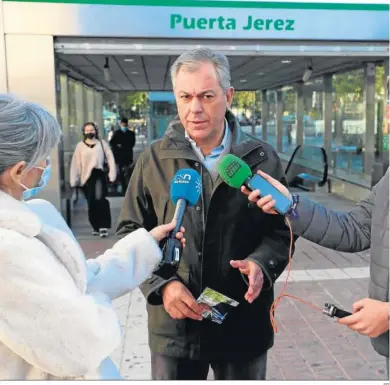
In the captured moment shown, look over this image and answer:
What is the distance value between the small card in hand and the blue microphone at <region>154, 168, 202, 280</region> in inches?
7.2

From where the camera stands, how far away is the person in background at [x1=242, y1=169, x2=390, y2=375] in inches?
69.6

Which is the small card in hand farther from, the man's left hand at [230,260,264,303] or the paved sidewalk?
the paved sidewalk

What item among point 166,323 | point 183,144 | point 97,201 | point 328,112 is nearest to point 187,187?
point 183,144

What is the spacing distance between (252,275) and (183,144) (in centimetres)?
61

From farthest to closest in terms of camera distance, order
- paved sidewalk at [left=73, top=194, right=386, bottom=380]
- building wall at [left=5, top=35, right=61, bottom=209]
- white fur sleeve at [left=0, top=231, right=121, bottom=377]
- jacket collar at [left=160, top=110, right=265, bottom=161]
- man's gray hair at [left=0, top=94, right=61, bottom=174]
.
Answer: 1. building wall at [left=5, top=35, right=61, bottom=209]
2. paved sidewalk at [left=73, top=194, right=386, bottom=380]
3. jacket collar at [left=160, top=110, right=265, bottom=161]
4. man's gray hair at [left=0, top=94, right=61, bottom=174]
5. white fur sleeve at [left=0, top=231, right=121, bottom=377]

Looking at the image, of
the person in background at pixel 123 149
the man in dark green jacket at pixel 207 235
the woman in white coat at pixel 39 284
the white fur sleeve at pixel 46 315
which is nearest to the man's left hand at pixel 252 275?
the man in dark green jacket at pixel 207 235

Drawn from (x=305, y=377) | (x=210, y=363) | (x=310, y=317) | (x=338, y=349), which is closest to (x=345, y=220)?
(x=210, y=363)

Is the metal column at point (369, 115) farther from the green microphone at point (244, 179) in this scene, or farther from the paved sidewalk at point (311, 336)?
the green microphone at point (244, 179)

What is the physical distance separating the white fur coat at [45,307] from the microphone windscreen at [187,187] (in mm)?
551

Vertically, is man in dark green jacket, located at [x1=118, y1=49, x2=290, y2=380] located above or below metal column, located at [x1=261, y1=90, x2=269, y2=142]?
below

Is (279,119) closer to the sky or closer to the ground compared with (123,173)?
closer to the sky

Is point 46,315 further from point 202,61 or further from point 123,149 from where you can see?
point 123,149

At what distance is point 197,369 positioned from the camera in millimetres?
2248

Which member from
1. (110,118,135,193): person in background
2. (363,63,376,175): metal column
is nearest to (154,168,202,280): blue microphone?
(363,63,376,175): metal column
